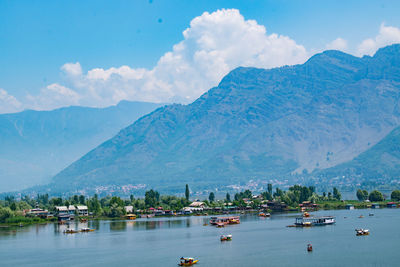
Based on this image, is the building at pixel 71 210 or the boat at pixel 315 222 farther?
the building at pixel 71 210

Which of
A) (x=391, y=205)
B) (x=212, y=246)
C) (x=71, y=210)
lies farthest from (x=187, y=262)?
(x=391, y=205)

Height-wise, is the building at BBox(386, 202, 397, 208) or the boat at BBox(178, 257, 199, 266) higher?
the building at BBox(386, 202, 397, 208)

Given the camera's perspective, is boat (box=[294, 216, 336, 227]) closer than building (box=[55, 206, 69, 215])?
Yes

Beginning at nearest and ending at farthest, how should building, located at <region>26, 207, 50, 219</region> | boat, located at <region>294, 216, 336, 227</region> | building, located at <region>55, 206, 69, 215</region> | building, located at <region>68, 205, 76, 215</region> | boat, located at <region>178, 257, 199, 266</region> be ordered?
1. boat, located at <region>178, 257, 199, 266</region>
2. boat, located at <region>294, 216, 336, 227</region>
3. building, located at <region>26, 207, 50, 219</region>
4. building, located at <region>55, 206, 69, 215</region>
5. building, located at <region>68, 205, 76, 215</region>

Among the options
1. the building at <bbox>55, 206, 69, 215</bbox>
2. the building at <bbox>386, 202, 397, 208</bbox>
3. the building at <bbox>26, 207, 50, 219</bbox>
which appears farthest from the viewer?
the building at <bbox>386, 202, 397, 208</bbox>

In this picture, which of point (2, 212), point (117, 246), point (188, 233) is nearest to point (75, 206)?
point (2, 212)

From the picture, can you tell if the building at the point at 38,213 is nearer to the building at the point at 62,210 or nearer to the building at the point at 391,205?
the building at the point at 62,210

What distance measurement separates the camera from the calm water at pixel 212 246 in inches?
3334

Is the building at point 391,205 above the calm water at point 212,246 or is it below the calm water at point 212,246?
above

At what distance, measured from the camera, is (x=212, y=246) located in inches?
3979

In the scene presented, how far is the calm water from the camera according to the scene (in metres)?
84.7

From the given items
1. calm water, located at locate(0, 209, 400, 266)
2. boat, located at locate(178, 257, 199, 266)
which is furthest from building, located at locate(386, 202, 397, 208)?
boat, located at locate(178, 257, 199, 266)

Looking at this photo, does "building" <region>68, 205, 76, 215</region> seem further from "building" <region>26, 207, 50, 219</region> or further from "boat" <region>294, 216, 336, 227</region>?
"boat" <region>294, 216, 336, 227</region>

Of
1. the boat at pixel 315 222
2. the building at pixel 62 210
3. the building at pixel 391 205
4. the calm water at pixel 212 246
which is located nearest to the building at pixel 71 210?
the building at pixel 62 210
